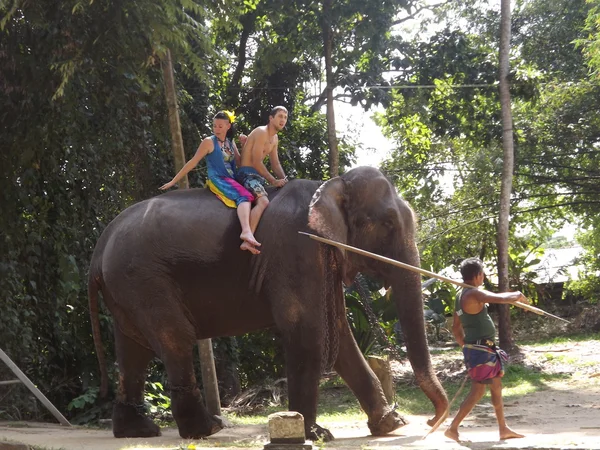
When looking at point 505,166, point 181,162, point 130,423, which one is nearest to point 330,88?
point 505,166

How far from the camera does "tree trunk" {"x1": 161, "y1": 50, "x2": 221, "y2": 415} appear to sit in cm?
981

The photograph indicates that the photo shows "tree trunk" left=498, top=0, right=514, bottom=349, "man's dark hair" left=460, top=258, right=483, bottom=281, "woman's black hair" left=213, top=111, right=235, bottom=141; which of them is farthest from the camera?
"tree trunk" left=498, top=0, right=514, bottom=349

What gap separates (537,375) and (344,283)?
6989mm

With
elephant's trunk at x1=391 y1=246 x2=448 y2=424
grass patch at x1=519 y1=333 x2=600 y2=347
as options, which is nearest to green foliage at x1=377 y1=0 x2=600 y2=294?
grass patch at x1=519 y1=333 x2=600 y2=347

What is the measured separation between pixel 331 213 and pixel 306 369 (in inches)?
48.8

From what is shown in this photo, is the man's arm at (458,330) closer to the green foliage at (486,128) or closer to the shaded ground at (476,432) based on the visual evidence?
the shaded ground at (476,432)

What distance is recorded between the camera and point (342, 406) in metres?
12.0

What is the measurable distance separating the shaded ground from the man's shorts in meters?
2.02

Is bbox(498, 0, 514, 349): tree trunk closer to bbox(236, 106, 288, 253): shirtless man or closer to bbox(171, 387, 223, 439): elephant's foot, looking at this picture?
bbox(236, 106, 288, 253): shirtless man

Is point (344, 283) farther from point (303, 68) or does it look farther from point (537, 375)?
point (303, 68)

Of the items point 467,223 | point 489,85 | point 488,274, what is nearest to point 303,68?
point 489,85

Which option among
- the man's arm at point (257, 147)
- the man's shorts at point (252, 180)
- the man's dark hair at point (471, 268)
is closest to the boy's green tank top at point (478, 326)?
the man's dark hair at point (471, 268)

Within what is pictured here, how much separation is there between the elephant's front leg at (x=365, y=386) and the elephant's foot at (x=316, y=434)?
0.67m

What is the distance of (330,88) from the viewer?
1520 centimetres
